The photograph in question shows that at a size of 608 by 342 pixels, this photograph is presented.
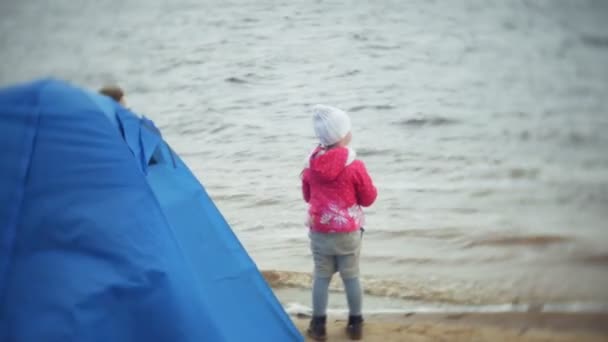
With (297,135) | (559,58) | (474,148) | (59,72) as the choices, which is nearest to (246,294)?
(474,148)

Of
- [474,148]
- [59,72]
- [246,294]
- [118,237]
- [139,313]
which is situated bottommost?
[59,72]

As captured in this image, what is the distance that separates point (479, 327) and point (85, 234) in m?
2.89


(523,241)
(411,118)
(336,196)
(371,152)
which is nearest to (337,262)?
(336,196)

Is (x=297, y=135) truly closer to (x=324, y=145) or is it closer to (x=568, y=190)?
(x=568, y=190)

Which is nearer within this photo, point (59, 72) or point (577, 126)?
point (577, 126)

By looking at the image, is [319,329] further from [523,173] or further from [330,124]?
[523,173]

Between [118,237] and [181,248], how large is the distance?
339mm

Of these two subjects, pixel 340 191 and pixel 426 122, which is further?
pixel 426 122

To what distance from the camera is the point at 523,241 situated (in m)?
7.71

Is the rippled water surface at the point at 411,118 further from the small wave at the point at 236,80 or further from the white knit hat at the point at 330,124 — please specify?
the white knit hat at the point at 330,124

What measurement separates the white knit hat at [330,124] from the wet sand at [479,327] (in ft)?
4.38

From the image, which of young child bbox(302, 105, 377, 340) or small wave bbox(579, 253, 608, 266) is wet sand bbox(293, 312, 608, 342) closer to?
young child bbox(302, 105, 377, 340)

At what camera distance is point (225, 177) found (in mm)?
11742

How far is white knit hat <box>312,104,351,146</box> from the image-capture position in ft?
13.5
